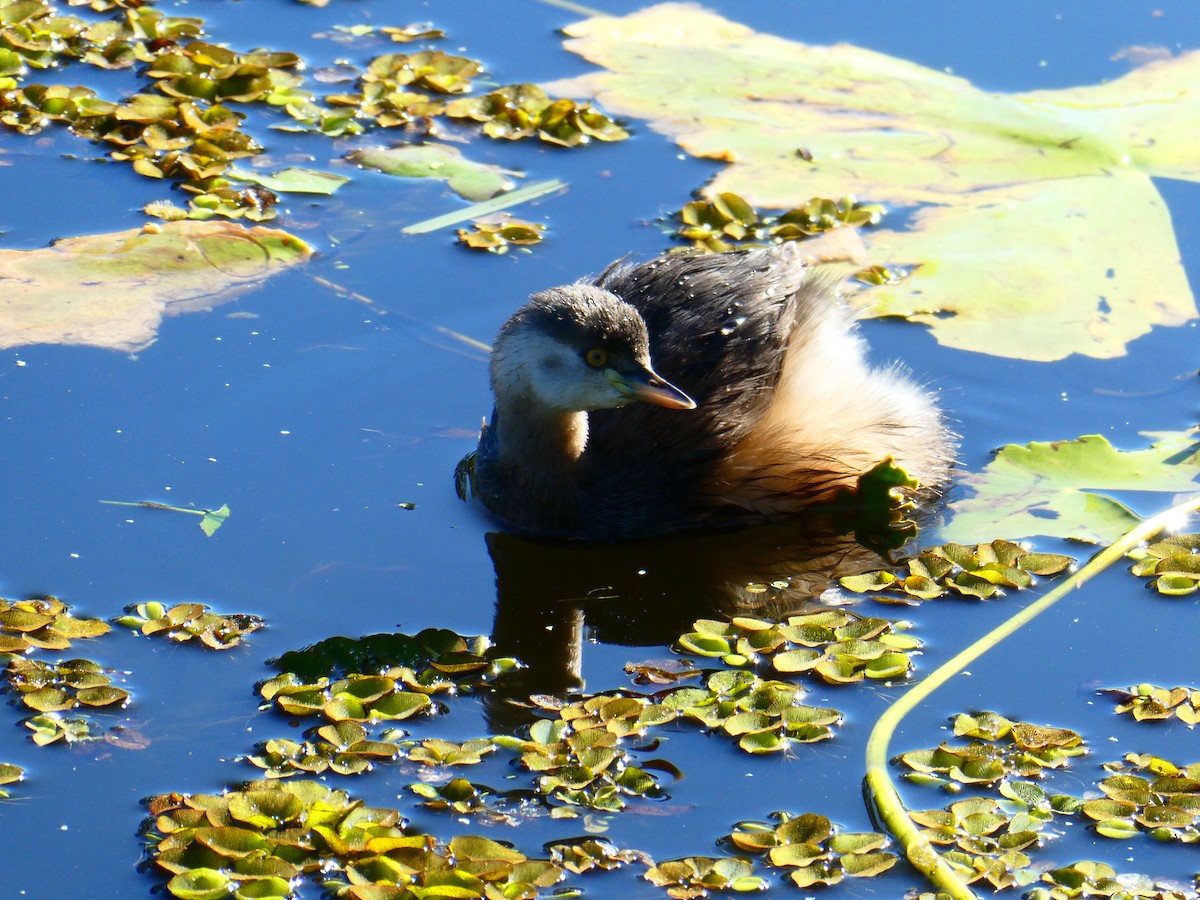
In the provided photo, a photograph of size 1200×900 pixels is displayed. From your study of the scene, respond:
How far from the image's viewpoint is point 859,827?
412cm

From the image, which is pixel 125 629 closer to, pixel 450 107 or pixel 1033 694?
pixel 1033 694

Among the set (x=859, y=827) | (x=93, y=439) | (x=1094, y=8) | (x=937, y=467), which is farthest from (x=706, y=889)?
(x=1094, y=8)

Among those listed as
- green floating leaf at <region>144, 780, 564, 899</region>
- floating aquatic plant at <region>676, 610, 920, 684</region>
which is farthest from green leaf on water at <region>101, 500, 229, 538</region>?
floating aquatic plant at <region>676, 610, 920, 684</region>

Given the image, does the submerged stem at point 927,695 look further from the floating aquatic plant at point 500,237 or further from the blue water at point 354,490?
the floating aquatic plant at point 500,237

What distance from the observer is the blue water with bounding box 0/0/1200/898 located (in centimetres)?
420

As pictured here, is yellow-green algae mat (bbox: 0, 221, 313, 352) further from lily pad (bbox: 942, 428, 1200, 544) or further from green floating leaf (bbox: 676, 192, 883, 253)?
lily pad (bbox: 942, 428, 1200, 544)

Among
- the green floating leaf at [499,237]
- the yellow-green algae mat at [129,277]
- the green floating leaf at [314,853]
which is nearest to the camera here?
the green floating leaf at [314,853]

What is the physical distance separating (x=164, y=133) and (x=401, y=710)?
4.12 m

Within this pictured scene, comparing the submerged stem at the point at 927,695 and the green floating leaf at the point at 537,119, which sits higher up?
the green floating leaf at the point at 537,119

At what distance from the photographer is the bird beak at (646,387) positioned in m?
5.33

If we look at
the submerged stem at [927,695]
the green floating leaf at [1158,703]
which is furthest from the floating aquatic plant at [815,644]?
the green floating leaf at [1158,703]

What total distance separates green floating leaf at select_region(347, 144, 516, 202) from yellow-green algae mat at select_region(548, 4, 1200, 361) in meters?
0.97

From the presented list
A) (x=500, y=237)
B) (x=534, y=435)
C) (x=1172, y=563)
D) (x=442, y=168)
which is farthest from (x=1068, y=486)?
(x=442, y=168)

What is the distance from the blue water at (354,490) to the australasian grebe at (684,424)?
281mm
